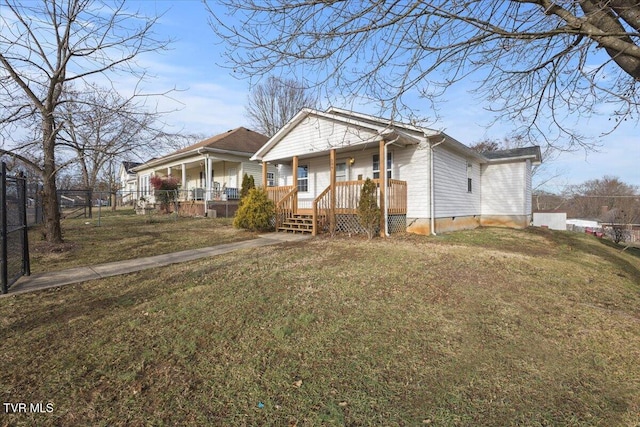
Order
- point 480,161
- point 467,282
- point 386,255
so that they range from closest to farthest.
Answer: point 467,282 < point 386,255 < point 480,161

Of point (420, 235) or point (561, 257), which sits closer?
point (561, 257)

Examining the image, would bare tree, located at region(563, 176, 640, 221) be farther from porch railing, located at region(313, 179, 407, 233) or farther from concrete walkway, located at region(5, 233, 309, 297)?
concrete walkway, located at region(5, 233, 309, 297)

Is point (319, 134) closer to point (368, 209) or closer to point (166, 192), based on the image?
point (368, 209)

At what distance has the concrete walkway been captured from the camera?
4902mm

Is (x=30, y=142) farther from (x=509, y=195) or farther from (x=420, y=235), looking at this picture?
(x=509, y=195)

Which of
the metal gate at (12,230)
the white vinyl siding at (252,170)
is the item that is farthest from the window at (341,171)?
the metal gate at (12,230)

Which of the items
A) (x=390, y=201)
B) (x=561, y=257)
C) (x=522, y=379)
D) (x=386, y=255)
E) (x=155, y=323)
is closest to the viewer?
(x=522, y=379)

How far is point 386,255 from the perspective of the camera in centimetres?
702

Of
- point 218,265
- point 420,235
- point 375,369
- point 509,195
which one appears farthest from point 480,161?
point 375,369

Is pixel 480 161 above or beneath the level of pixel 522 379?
above

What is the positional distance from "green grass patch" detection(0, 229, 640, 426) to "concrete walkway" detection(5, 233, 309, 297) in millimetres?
454

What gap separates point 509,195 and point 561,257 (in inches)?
350

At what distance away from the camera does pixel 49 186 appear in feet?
25.5

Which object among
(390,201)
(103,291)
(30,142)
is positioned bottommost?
(103,291)
